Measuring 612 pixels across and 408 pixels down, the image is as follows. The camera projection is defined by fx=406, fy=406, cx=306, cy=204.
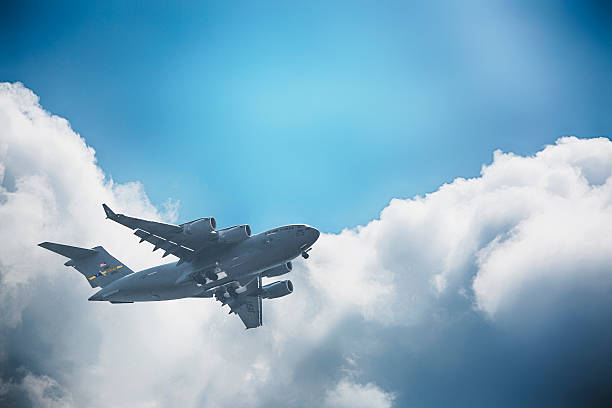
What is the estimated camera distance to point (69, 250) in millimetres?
41250

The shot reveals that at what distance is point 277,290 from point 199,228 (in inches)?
545

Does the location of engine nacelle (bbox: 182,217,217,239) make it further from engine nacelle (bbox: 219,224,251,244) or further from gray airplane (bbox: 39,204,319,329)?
engine nacelle (bbox: 219,224,251,244)

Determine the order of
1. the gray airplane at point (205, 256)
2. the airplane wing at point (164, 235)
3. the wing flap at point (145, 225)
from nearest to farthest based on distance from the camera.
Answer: the wing flap at point (145, 225) → the airplane wing at point (164, 235) → the gray airplane at point (205, 256)

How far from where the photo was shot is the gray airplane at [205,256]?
32.4 meters

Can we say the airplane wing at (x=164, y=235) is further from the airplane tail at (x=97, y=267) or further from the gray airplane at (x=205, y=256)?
the airplane tail at (x=97, y=267)

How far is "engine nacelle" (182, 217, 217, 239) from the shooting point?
32094 mm

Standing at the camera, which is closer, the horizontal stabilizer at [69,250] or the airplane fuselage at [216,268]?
the airplane fuselage at [216,268]

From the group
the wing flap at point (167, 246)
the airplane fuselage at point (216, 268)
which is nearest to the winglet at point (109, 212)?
the wing flap at point (167, 246)

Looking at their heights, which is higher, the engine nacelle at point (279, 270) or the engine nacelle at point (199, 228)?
the engine nacelle at point (279, 270)

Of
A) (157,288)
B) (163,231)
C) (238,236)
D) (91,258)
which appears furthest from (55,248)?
(238,236)

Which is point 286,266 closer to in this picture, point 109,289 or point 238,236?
point 238,236

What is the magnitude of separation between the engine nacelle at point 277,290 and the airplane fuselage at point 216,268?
22.8ft

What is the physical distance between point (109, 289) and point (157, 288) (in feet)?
17.2

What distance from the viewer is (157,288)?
3591 cm
